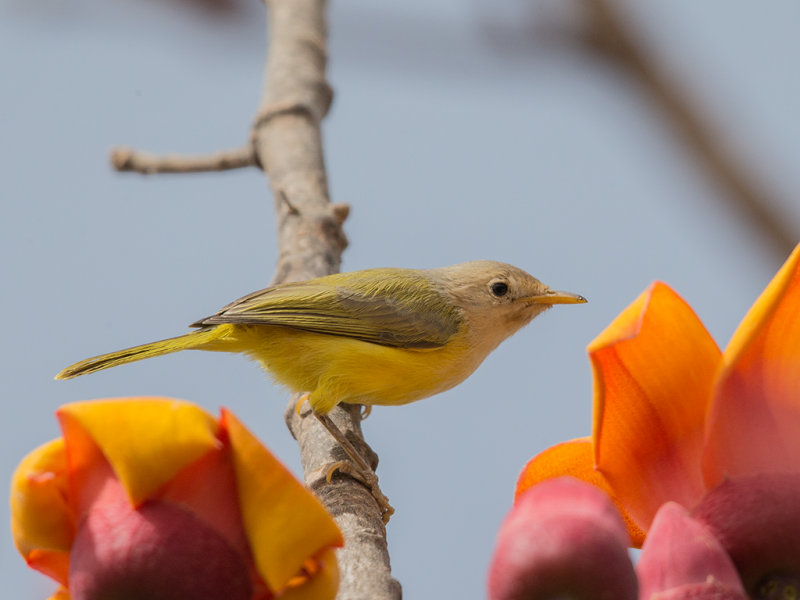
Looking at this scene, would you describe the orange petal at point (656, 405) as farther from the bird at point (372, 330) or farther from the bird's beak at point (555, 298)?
the bird's beak at point (555, 298)

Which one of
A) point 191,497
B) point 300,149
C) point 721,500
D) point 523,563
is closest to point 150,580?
point 191,497

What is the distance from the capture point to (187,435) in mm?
947

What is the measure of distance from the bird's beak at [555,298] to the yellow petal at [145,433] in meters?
4.39

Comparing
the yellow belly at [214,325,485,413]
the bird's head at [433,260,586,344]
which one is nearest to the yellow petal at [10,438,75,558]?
the yellow belly at [214,325,485,413]

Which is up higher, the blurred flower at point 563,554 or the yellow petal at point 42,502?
the yellow petal at point 42,502

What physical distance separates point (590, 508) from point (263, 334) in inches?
158

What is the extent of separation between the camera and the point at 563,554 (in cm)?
89

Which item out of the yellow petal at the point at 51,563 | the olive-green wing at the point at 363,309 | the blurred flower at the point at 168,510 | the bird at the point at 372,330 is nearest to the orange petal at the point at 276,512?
the blurred flower at the point at 168,510

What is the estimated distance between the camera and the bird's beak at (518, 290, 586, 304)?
17.1 feet

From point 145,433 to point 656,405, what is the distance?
1.96ft

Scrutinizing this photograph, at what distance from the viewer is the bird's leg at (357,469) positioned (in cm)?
282

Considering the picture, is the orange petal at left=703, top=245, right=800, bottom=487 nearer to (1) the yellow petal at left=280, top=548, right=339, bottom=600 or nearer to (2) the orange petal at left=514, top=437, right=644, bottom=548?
(2) the orange petal at left=514, top=437, right=644, bottom=548

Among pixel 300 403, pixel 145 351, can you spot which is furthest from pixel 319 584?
pixel 145 351

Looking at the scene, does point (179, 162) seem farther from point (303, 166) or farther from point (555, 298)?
point (555, 298)
